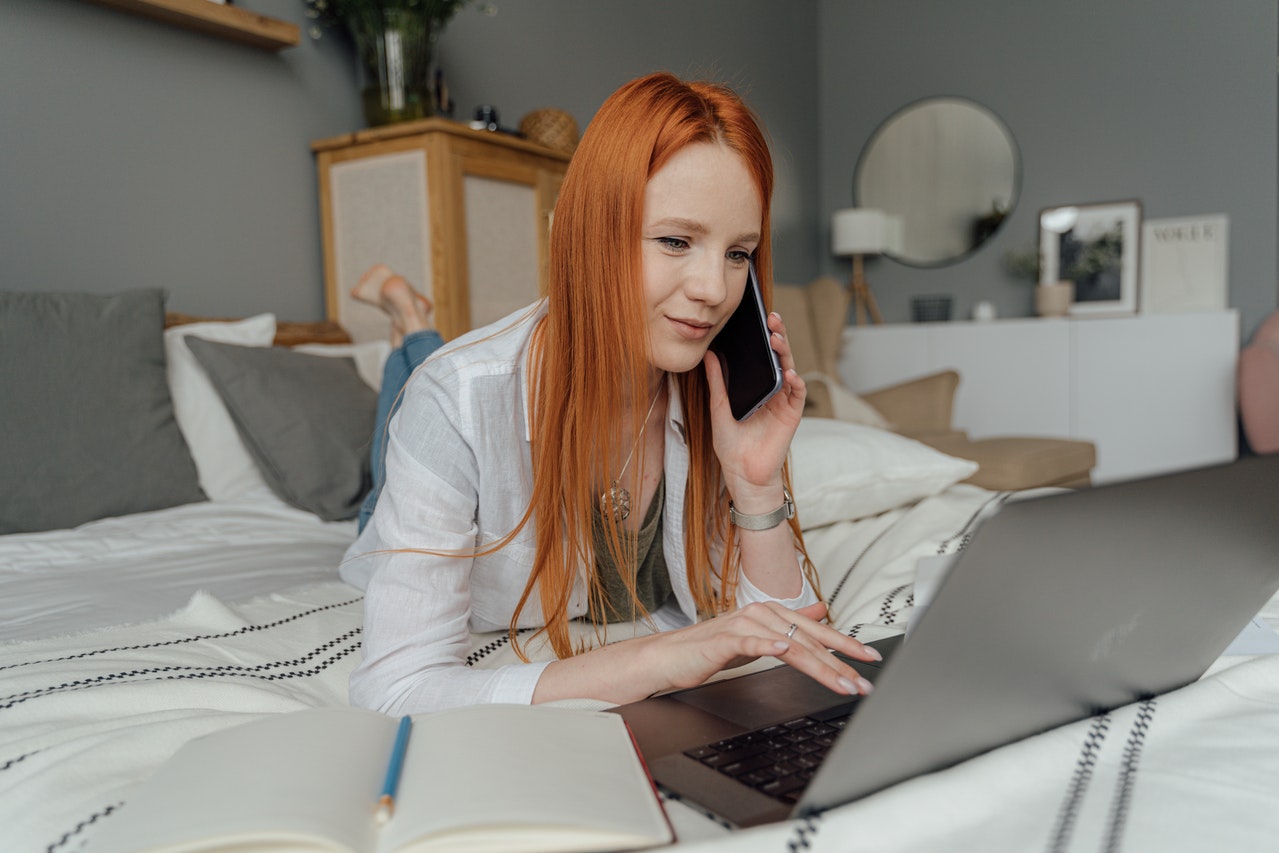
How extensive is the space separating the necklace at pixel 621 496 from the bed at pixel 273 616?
8.1 inches

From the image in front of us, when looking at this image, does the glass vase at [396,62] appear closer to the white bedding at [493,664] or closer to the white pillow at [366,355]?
the white pillow at [366,355]

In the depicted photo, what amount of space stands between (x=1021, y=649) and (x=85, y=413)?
1.55 m

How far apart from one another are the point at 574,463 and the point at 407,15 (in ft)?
6.16

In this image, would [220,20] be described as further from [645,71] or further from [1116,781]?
[1116,781]

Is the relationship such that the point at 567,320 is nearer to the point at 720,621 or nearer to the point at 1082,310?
the point at 720,621

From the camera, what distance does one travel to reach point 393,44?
94.3 inches

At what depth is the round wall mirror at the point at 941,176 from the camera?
4.75m

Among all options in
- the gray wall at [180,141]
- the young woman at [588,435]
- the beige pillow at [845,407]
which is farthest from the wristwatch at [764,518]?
the beige pillow at [845,407]

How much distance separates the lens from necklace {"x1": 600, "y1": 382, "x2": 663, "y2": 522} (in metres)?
1.03

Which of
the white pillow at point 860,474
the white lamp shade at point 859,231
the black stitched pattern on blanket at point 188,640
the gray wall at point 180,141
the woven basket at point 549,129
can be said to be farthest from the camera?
the white lamp shade at point 859,231

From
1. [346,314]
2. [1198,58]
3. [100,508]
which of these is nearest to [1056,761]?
[100,508]

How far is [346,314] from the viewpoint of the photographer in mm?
2551

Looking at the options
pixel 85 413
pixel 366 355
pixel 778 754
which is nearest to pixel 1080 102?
pixel 366 355

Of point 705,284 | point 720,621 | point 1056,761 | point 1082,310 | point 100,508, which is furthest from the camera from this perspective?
point 1082,310
